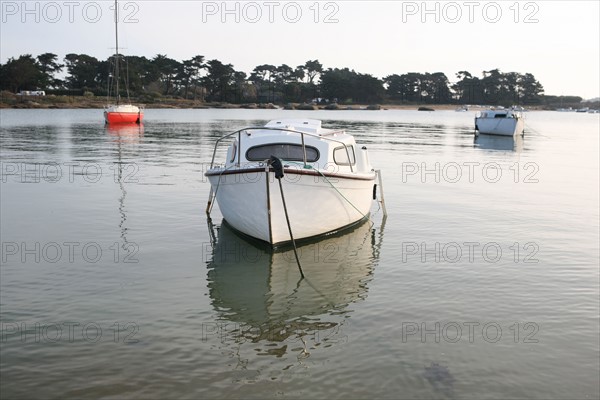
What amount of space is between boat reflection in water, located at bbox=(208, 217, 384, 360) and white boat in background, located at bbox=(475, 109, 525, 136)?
165 feet

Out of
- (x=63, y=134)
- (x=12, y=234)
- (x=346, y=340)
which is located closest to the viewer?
(x=346, y=340)

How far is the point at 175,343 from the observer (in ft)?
30.6

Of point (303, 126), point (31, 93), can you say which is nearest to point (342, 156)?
point (303, 126)

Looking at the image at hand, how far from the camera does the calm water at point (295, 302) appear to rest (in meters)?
8.31

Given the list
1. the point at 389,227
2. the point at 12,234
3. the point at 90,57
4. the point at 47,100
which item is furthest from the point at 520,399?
the point at 90,57

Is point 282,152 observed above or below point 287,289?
above

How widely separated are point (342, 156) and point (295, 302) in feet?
22.4

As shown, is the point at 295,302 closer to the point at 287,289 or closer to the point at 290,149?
the point at 287,289

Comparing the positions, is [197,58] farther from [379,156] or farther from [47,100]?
[379,156]

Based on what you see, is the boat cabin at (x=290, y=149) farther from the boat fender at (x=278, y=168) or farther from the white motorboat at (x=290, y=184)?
the boat fender at (x=278, y=168)

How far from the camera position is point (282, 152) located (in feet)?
53.7

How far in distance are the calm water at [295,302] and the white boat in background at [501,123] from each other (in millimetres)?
41894

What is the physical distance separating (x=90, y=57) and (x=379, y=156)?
5127 inches

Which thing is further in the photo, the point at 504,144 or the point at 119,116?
the point at 119,116
